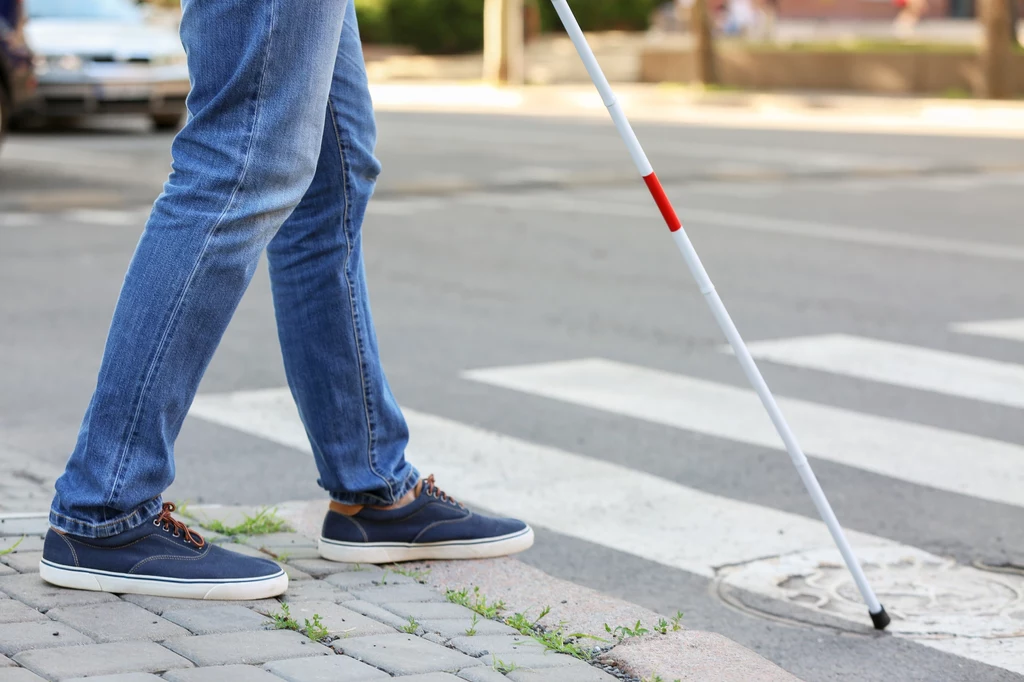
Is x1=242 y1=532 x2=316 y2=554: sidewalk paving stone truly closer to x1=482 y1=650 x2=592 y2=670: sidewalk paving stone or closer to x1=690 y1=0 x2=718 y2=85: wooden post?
x1=482 y1=650 x2=592 y2=670: sidewalk paving stone

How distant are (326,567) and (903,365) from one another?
341cm

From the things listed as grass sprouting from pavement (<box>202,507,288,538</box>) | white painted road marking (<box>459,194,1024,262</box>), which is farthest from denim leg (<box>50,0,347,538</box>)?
white painted road marking (<box>459,194,1024,262</box>)

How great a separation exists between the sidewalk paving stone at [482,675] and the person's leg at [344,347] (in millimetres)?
698

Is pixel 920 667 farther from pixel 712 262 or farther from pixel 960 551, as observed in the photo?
pixel 712 262

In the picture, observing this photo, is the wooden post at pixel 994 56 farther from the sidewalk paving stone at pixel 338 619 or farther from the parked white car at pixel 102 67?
the sidewalk paving stone at pixel 338 619

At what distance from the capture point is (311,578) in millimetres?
3205

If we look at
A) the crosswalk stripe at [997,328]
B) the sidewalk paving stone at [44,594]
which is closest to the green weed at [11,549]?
the sidewalk paving stone at [44,594]

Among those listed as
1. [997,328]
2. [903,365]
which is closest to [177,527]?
[903,365]

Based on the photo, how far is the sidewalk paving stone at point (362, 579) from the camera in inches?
125

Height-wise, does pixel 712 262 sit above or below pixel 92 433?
below

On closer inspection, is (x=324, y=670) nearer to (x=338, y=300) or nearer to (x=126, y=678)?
(x=126, y=678)

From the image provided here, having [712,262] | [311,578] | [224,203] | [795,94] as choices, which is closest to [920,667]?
[311,578]

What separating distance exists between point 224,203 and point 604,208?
8372 mm

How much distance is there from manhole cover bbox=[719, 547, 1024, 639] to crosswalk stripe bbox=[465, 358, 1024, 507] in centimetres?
65
